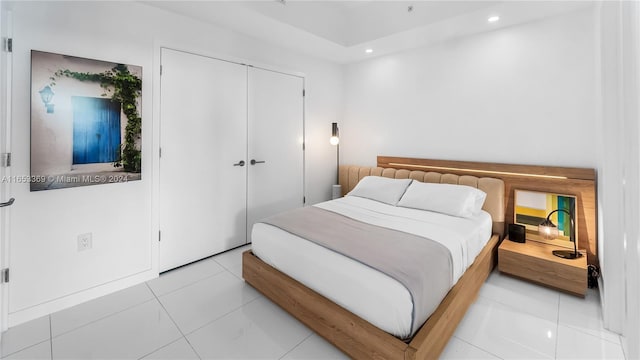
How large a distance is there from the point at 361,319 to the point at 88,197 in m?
2.38

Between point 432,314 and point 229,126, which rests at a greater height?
point 229,126

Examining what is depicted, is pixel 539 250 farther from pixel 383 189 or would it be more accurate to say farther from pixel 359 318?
pixel 359 318

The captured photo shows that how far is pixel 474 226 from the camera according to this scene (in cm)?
257

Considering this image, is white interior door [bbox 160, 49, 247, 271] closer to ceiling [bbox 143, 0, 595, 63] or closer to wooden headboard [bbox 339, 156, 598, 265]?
ceiling [bbox 143, 0, 595, 63]

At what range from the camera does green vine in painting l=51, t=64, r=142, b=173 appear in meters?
2.37

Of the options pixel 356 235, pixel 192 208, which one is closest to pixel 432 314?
pixel 356 235

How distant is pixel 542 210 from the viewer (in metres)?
2.86

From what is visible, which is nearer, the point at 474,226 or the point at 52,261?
the point at 52,261

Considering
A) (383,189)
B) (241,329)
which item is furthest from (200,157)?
(383,189)

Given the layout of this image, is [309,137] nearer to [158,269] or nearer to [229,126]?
[229,126]

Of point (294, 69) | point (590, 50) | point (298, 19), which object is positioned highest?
point (298, 19)

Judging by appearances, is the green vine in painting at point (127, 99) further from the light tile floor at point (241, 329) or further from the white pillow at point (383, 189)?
the white pillow at point (383, 189)

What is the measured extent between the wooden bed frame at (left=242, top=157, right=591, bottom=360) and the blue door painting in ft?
4.87

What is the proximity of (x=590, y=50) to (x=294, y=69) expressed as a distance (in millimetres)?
3139
